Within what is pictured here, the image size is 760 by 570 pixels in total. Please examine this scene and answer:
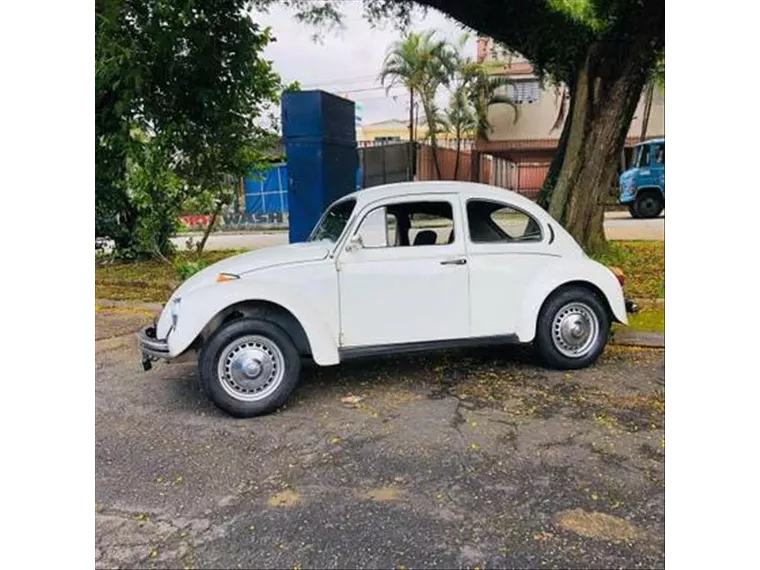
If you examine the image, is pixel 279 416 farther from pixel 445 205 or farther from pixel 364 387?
pixel 445 205

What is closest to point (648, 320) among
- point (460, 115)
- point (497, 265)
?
point (497, 265)

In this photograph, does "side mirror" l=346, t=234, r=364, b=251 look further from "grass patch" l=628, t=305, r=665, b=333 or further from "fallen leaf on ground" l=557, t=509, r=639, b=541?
"grass patch" l=628, t=305, r=665, b=333

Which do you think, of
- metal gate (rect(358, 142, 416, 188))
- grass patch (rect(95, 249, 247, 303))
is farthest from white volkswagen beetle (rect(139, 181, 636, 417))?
metal gate (rect(358, 142, 416, 188))

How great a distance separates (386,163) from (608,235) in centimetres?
931

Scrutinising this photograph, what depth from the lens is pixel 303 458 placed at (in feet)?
12.2

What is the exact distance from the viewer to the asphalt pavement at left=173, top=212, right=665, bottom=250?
14827 mm

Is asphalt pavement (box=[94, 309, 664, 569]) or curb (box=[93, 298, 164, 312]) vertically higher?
curb (box=[93, 298, 164, 312])

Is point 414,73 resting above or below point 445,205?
above

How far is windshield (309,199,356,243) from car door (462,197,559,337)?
998mm

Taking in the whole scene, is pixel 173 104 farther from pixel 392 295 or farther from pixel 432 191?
pixel 392 295

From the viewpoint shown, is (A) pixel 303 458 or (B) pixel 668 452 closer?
(B) pixel 668 452

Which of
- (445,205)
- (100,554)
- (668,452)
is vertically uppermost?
(445,205)
